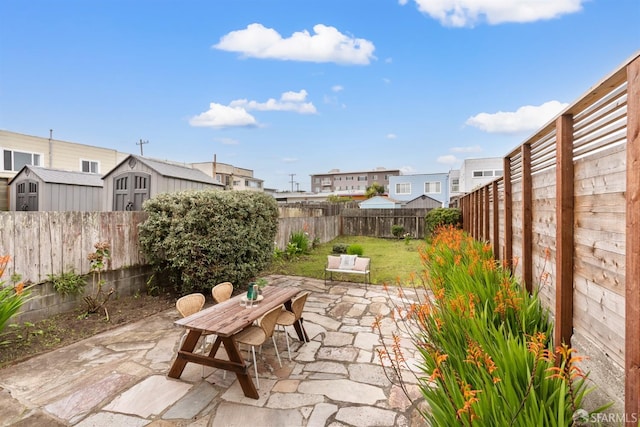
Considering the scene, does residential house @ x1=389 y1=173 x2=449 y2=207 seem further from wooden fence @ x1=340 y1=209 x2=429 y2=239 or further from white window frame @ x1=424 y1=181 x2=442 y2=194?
wooden fence @ x1=340 y1=209 x2=429 y2=239

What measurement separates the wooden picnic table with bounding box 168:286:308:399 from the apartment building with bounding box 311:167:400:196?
164 ft

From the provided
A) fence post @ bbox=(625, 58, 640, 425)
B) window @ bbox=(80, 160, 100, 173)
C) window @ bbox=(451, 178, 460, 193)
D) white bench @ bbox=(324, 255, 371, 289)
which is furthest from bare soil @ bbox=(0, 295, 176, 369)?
window @ bbox=(451, 178, 460, 193)

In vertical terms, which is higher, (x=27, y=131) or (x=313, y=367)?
(x=27, y=131)

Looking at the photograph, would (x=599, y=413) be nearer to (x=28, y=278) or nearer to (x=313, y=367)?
(x=313, y=367)

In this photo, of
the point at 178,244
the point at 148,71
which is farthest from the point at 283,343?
the point at 148,71

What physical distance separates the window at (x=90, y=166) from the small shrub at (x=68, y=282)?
18275mm

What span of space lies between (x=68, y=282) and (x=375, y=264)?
6.78 metres

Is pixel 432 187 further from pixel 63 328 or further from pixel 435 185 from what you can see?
pixel 63 328

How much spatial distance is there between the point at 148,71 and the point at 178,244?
7.72 m

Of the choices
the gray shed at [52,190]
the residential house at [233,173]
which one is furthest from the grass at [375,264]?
the residential house at [233,173]

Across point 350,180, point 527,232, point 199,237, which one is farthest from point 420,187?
point 527,232

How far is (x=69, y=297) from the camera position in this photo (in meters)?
4.53

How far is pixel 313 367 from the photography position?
10.6 ft

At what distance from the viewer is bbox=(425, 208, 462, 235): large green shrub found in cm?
1239
